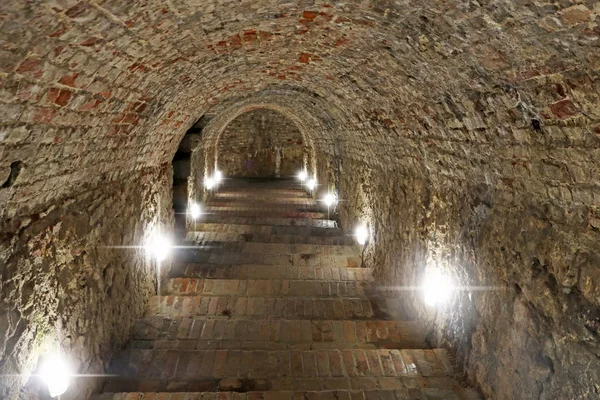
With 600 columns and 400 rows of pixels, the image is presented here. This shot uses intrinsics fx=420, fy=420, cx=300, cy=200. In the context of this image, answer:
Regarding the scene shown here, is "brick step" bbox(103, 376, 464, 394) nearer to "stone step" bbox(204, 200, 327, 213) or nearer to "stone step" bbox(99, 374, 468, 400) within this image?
"stone step" bbox(99, 374, 468, 400)

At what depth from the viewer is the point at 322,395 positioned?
4.23m

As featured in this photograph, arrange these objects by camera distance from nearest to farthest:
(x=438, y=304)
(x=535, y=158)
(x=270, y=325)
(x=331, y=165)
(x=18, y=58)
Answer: (x=18, y=58) < (x=535, y=158) < (x=438, y=304) < (x=270, y=325) < (x=331, y=165)

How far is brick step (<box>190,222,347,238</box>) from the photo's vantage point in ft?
30.7

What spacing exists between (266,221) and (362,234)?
2.94 meters

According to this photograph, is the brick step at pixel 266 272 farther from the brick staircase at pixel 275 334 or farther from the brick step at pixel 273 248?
the brick step at pixel 273 248

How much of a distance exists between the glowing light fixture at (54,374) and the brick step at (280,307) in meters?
2.45

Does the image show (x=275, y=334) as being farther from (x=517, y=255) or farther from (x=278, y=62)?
(x=278, y=62)

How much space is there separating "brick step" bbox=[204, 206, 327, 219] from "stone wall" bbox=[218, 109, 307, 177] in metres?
7.92

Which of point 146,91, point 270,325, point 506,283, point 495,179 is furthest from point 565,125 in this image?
point 270,325

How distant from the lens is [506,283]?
3609mm

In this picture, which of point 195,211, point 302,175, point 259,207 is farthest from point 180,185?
point 302,175

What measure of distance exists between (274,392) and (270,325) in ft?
5.06

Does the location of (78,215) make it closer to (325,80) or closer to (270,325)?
(270,325)

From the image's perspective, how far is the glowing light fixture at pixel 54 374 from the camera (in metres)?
3.30
